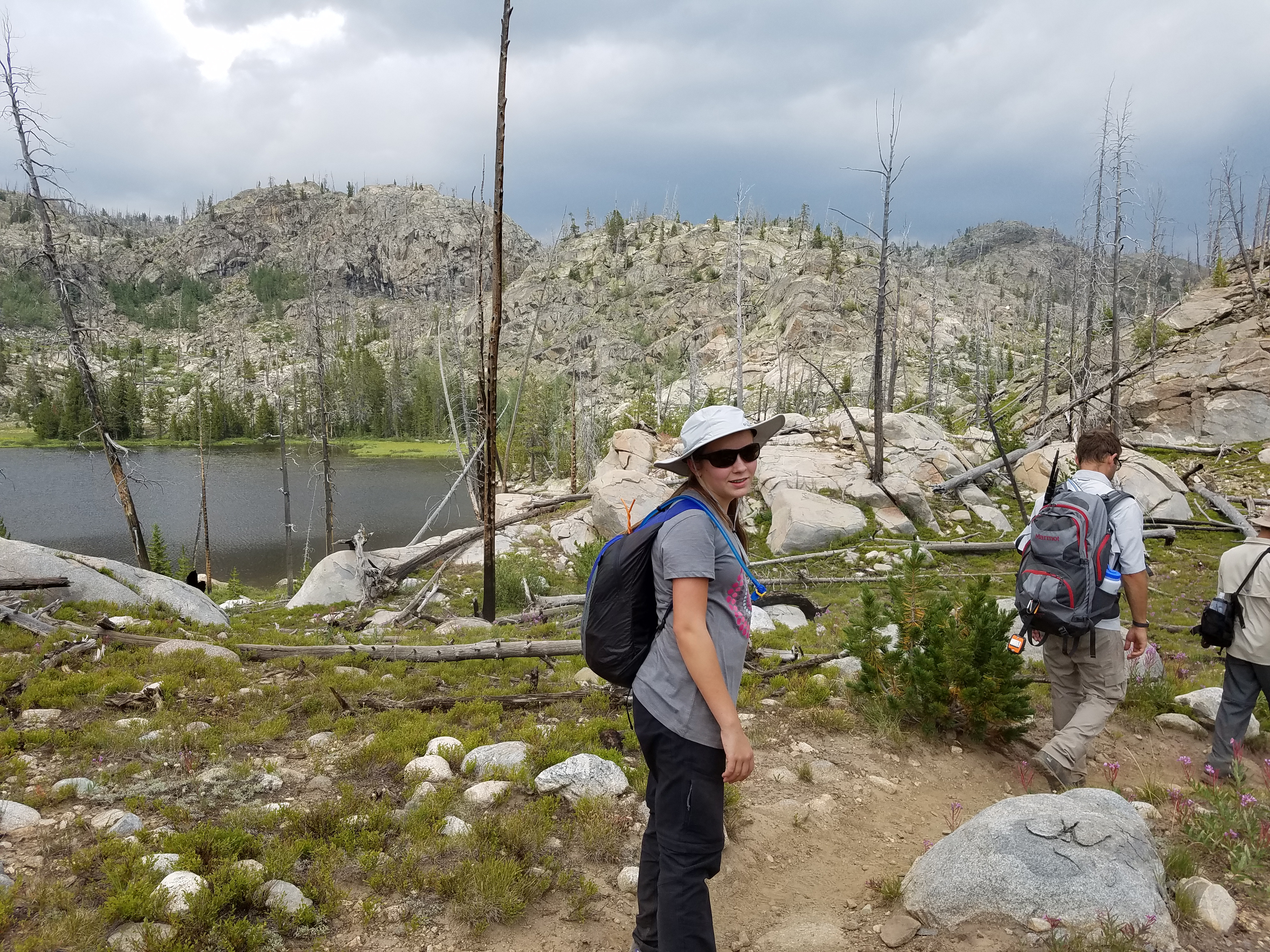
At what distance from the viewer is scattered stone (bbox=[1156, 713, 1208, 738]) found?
5.78m

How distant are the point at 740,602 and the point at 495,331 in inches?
383

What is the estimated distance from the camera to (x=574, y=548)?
20.2 m

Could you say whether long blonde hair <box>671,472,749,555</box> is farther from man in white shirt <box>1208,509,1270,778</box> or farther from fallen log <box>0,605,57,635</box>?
fallen log <box>0,605,57,635</box>

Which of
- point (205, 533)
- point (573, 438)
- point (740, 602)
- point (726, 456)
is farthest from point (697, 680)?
point (573, 438)

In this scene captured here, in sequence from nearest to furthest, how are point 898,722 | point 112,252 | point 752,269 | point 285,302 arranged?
point 898,722, point 752,269, point 285,302, point 112,252

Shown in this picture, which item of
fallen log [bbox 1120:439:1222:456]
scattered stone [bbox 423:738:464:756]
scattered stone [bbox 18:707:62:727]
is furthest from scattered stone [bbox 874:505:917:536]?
scattered stone [bbox 18:707:62:727]

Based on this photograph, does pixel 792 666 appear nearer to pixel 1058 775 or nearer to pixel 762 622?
pixel 1058 775

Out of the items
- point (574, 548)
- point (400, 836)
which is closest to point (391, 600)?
point (574, 548)

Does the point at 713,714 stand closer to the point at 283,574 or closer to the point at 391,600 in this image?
the point at 391,600

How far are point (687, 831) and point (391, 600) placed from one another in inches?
582

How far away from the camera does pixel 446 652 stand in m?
8.12

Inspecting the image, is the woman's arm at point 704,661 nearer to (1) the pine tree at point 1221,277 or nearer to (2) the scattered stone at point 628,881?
(2) the scattered stone at point 628,881

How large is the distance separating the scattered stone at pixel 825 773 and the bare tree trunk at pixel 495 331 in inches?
295

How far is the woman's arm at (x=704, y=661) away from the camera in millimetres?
2295
